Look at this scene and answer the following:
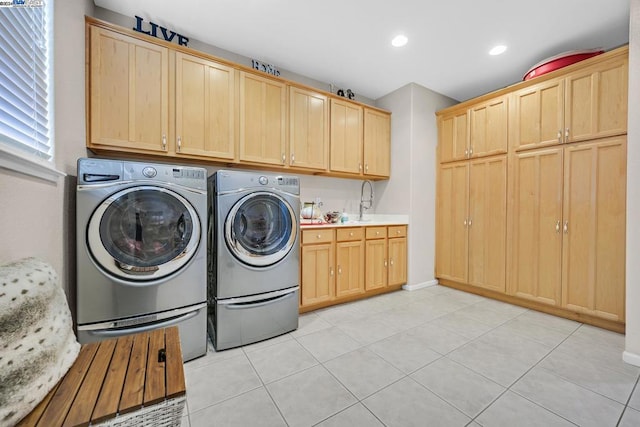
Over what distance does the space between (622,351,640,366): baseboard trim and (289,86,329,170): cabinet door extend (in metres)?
2.81

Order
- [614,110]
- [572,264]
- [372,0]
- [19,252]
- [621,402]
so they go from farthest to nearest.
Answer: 1. [572,264]
2. [614,110]
3. [372,0]
4. [621,402]
5. [19,252]

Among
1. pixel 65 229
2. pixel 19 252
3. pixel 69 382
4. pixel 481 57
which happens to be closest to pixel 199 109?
pixel 65 229

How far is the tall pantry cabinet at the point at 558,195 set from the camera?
7.15 feet

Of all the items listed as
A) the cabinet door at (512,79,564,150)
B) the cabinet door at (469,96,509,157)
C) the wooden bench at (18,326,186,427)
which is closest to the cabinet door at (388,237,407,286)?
the cabinet door at (469,96,509,157)

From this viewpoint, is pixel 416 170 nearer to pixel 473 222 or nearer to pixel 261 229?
pixel 473 222

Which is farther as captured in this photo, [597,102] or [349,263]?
[349,263]

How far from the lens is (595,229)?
7.44ft

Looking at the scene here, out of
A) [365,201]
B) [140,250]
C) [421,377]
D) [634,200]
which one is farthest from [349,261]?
[634,200]

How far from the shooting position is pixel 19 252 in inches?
40.4

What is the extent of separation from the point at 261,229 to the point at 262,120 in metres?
1.14

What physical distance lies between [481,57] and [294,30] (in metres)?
1.97

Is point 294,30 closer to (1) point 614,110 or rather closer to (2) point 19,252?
(2) point 19,252

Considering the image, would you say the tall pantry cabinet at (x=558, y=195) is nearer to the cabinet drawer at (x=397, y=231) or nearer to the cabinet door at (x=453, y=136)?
the cabinet door at (x=453, y=136)

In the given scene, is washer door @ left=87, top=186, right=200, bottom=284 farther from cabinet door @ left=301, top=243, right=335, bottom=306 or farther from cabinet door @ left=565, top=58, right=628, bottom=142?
cabinet door @ left=565, top=58, right=628, bottom=142
